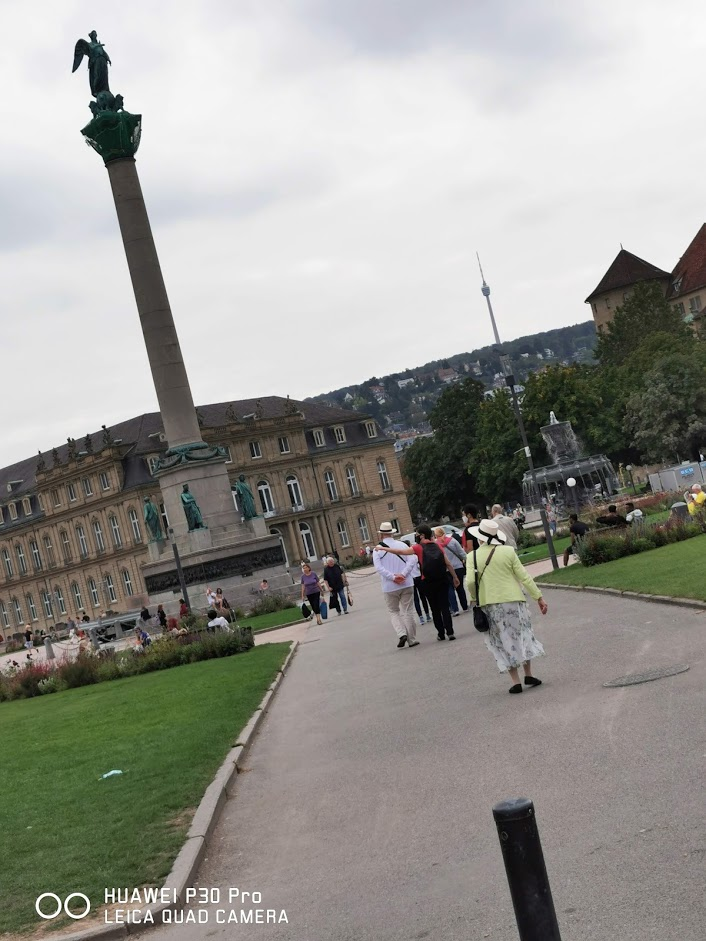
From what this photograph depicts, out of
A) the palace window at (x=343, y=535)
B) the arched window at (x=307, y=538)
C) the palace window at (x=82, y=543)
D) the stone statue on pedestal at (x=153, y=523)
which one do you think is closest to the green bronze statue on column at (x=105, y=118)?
the stone statue on pedestal at (x=153, y=523)

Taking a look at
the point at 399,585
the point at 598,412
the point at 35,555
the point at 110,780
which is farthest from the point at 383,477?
the point at 110,780

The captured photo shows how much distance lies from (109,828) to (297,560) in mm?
97800

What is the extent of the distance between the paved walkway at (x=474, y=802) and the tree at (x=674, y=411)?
70724 millimetres

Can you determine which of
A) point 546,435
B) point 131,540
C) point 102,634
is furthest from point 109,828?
point 131,540

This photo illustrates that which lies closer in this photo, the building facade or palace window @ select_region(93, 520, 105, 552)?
palace window @ select_region(93, 520, 105, 552)

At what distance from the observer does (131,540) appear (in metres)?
106

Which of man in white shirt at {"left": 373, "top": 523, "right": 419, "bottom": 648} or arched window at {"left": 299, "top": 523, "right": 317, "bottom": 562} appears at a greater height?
arched window at {"left": 299, "top": 523, "right": 317, "bottom": 562}

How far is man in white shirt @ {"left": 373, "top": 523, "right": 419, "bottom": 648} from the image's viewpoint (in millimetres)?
21219

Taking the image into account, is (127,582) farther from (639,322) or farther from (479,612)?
(479,612)

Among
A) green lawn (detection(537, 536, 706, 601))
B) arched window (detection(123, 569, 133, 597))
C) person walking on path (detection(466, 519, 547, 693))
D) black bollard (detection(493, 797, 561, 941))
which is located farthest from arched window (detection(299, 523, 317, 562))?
black bollard (detection(493, 797, 561, 941))

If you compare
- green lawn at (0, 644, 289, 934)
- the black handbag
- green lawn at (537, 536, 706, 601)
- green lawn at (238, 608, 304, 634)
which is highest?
the black handbag

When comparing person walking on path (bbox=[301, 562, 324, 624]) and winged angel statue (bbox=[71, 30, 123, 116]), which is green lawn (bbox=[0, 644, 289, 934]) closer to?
person walking on path (bbox=[301, 562, 324, 624])

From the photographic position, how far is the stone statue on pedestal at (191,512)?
49188 millimetres

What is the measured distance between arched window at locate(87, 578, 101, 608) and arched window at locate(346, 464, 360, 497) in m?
22.7
